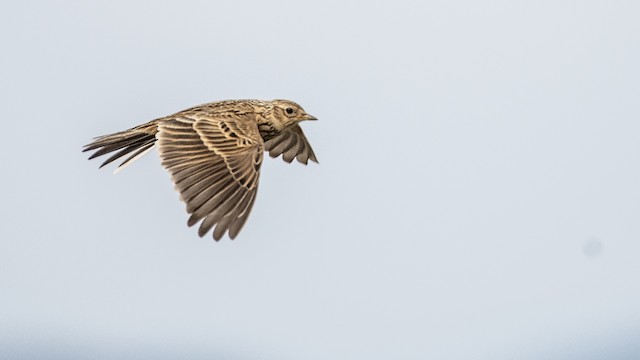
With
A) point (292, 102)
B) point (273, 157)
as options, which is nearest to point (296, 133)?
point (273, 157)

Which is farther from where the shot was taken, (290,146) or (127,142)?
(290,146)

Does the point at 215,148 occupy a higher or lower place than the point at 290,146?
lower

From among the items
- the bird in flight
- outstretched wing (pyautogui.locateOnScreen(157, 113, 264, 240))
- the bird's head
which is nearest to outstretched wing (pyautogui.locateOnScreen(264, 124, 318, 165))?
the bird in flight

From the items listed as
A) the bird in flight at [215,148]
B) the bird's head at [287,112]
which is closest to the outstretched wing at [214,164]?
the bird in flight at [215,148]

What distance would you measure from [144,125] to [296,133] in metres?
4.72

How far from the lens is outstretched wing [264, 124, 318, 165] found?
26.9 metres

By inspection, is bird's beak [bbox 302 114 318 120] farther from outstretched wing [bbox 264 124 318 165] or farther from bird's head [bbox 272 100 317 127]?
outstretched wing [bbox 264 124 318 165]

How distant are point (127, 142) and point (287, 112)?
11.2 feet

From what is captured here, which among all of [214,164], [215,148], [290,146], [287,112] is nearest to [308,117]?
[287,112]

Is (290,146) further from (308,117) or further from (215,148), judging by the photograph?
(215,148)

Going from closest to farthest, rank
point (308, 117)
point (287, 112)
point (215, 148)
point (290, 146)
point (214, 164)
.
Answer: point (214, 164) → point (215, 148) → point (287, 112) → point (308, 117) → point (290, 146)

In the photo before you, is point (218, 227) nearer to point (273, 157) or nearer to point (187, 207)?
point (187, 207)

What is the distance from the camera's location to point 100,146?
74.6ft

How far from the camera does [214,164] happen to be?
2091 centimetres
